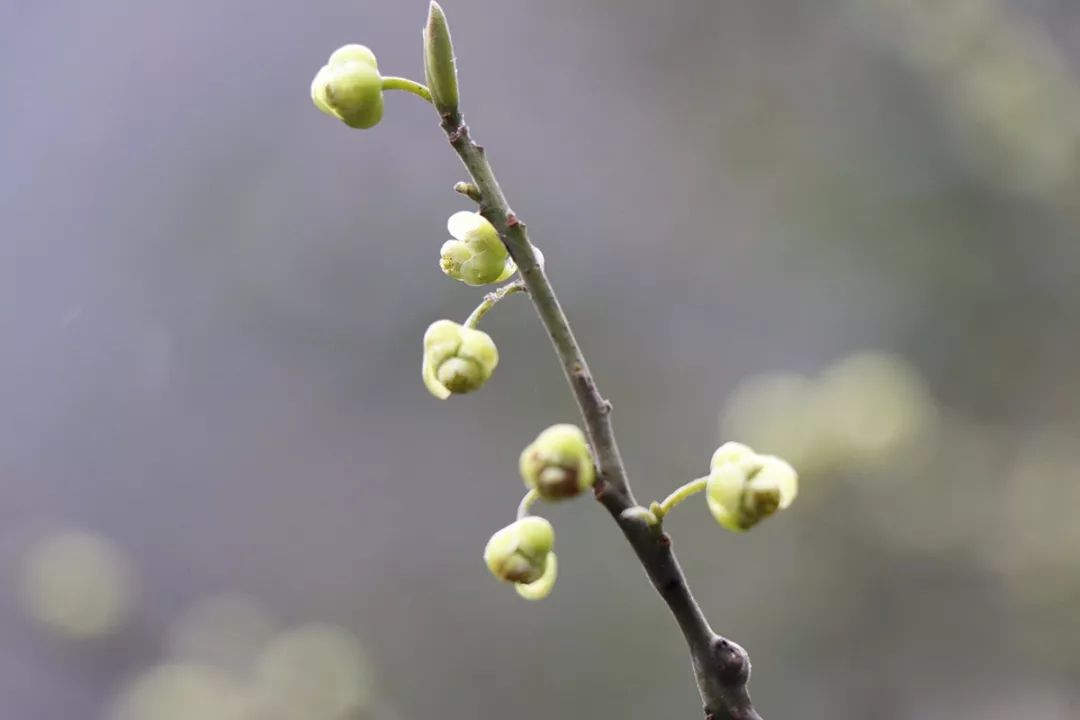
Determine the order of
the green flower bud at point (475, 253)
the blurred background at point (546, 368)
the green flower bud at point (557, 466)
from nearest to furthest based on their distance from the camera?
the green flower bud at point (557, 466)
the green flower bud at point (475, 253)
the blurred background at point (546, 368)

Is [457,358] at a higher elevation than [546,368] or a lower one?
lower

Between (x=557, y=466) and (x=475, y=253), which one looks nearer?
(x=557, y=466)

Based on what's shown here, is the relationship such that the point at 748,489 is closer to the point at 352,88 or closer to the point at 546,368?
the point at 352,88

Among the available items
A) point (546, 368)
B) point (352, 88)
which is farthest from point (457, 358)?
point (546, 368)

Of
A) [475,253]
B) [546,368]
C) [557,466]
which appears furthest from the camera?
[546,368]

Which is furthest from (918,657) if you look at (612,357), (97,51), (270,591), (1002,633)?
(97,51)

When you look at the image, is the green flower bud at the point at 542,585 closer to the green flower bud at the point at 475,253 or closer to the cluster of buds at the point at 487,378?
the cluster of buds at the point at 487,378

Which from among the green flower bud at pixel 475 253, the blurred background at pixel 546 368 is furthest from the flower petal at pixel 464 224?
the blurred background at pixel 546 368
